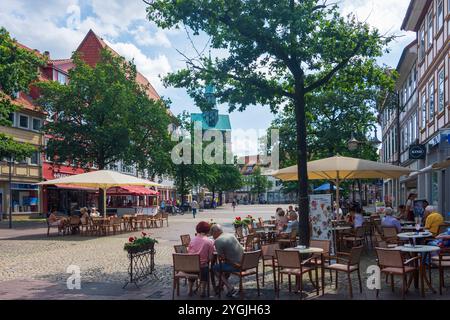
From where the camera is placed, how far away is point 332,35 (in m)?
12.1

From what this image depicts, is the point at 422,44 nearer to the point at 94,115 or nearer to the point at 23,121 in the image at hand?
the point at 94,115

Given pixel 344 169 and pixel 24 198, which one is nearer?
pixel 344 169

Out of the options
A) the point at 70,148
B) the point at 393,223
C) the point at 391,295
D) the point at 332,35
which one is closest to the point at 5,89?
→ the point at 70,148

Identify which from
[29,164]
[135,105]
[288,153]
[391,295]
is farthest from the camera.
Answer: [29,164]

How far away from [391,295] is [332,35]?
21.0 ft

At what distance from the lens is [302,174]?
11664 mm

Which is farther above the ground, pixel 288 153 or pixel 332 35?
pixel 332 35

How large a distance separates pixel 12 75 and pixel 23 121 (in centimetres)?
2015

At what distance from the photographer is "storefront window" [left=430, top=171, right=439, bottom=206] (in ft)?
75.7

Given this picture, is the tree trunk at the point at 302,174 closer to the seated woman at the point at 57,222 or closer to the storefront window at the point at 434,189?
the storefront window at the point at 434,189

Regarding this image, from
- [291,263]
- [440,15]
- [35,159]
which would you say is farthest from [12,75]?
[35,159]

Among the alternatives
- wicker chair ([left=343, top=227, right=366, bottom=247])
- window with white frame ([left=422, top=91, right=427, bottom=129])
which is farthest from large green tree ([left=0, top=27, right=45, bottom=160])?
window with white frame ([left=422, top=91, right=427, bottom=129])

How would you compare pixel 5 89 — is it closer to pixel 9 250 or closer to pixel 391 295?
pixel 9 250
